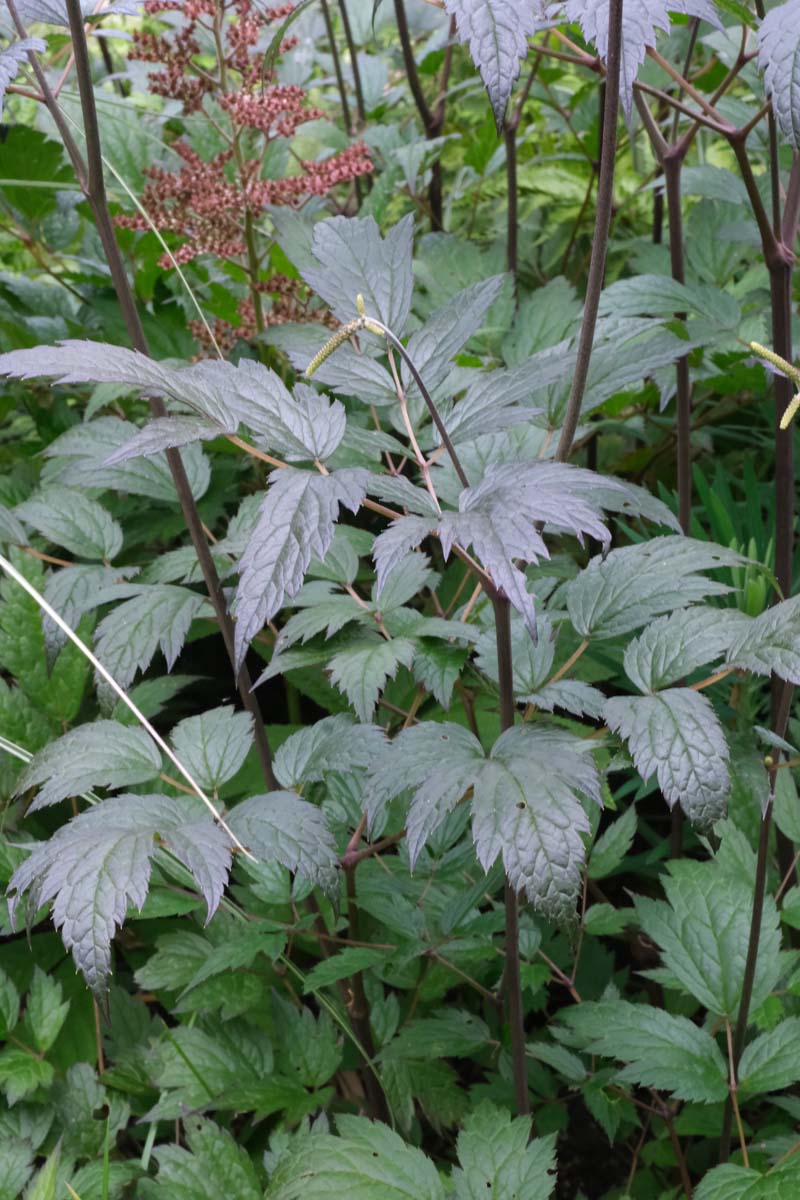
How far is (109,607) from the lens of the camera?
1593mm

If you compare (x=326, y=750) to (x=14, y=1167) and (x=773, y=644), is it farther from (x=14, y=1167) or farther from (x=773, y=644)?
(x=14, y=1167)

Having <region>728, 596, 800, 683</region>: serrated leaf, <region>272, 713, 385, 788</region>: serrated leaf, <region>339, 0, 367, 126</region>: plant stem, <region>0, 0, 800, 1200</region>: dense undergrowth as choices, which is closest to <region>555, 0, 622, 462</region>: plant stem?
<region>0, 0, 800, 1200</region>: dense undergrowth

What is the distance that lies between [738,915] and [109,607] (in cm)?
95

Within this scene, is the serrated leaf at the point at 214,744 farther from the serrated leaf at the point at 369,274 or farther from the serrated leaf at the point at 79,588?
the serrated leaf at the point at 369,274

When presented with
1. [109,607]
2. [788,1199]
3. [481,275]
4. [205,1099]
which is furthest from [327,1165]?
[481,275]

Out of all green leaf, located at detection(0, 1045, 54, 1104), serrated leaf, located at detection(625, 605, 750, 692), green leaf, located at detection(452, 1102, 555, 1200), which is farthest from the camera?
green leaf, located at detection(0, 1045, 54, 1104)

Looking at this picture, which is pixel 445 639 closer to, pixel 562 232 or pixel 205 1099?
pixel 205 1099

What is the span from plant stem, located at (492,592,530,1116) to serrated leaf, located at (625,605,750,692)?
0.31 ft

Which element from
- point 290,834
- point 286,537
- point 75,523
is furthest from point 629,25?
point 75,523

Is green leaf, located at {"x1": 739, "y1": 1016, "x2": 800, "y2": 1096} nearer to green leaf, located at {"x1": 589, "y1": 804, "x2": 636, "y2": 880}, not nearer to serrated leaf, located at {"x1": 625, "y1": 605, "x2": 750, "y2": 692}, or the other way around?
Answer: green leaf, located at {"x1": 589, "y1": 804, "x2": 636, "y2": 880}

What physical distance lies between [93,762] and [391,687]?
64 cm

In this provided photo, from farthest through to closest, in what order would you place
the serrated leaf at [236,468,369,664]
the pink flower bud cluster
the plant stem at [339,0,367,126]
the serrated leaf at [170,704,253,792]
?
the plant stem at [339,0,367,126] → the pink flower bud cluster → the serrated leaf at [170,704,253,792] → the serrated leaf at [236,468,369,664]

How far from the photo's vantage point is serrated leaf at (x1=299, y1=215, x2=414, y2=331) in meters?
0.98

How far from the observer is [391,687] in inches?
61.9
